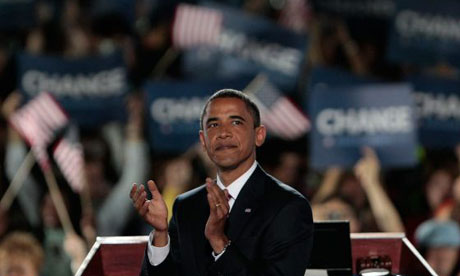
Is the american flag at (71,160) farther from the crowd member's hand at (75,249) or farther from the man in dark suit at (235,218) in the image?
the man in dark suit at (235,218)

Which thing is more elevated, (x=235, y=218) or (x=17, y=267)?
(x=235, y=218)

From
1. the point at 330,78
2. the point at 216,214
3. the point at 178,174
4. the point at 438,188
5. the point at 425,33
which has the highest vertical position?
the point at 216,214

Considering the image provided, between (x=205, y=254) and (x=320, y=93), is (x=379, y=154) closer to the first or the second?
(x=320, y=93)

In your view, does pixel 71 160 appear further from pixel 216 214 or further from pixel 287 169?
pixel 216 214

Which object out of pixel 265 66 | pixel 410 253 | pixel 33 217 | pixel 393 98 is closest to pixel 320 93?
pixel 393 98

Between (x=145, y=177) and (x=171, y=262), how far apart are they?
3.96m

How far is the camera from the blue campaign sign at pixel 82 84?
685 cm

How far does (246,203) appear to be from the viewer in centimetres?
234

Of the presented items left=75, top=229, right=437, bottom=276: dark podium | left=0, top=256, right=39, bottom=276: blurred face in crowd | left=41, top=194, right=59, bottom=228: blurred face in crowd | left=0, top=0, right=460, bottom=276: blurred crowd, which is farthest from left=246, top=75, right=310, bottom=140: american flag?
left=75, top=229, right=437, bottom=276: dark podium

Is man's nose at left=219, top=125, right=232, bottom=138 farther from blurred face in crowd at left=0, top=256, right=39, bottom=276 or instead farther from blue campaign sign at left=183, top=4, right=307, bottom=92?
blue campaign sign at left=183, top=4, right=307, bottom=92

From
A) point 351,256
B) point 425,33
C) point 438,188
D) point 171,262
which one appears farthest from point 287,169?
point 171,262

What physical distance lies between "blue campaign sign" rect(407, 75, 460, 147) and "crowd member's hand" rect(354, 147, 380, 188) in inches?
27.1

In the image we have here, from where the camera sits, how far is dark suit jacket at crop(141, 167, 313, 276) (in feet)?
7.27

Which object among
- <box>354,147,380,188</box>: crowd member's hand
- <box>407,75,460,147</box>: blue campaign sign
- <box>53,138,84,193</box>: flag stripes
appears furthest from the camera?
<box>407,75,460,147</box>: blue campaign sign
